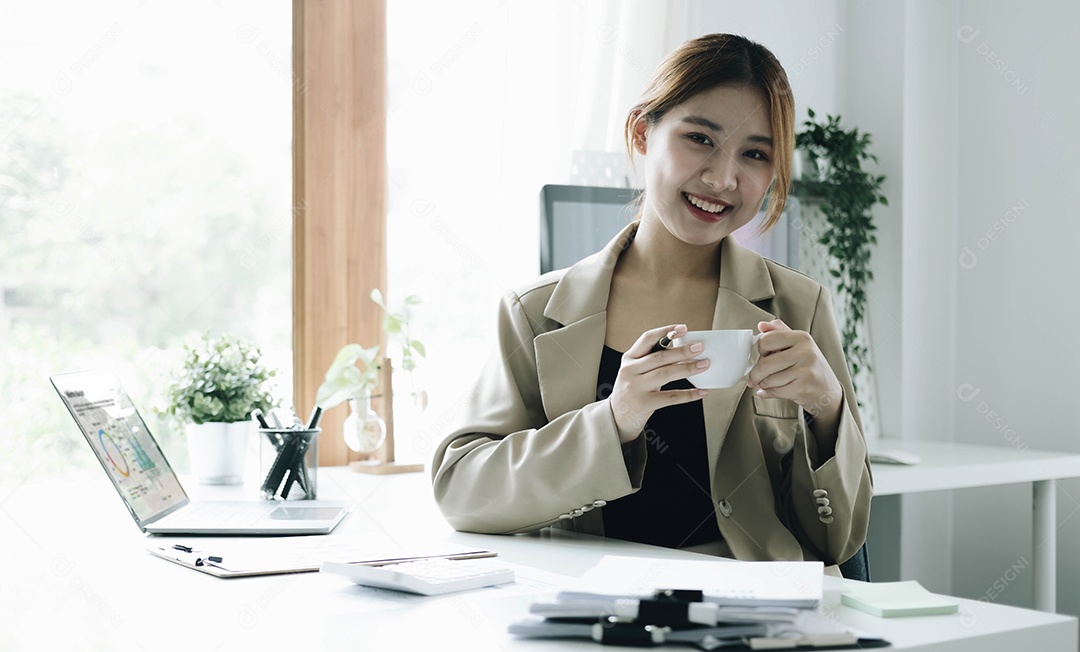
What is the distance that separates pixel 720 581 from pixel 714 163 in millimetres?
764

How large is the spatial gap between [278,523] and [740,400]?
0.64m

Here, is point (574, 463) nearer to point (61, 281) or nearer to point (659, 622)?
point (659, 622)

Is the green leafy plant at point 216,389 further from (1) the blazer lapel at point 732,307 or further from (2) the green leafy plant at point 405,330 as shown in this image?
(1) the blazer lapel at point 732,307

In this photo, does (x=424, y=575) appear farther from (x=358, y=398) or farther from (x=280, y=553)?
(x=358, y=398)

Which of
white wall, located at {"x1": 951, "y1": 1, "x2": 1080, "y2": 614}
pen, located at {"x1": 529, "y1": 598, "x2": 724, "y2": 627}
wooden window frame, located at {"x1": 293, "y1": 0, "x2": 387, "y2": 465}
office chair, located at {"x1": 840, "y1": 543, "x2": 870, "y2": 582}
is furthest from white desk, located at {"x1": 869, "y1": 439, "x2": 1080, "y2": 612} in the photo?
pen, located at {"x1": 529, "y1": 598, "x2": 724, "y2": 627}

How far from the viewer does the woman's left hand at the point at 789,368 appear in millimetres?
1174

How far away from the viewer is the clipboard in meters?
1.04

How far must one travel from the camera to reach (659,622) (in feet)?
2.50

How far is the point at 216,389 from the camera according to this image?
6.32 ft

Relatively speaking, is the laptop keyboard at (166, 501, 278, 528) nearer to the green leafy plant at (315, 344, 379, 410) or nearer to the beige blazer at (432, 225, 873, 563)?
the beige blazer at (432, 225, 873, 563)

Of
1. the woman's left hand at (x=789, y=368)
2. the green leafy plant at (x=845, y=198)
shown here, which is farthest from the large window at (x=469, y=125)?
the woman's left hand at (x=789, y=368)

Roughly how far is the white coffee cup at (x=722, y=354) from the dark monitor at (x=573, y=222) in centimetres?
85

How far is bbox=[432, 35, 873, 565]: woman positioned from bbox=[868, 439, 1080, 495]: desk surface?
797mm

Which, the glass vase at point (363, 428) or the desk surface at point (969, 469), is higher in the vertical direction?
the glass vase at point (363, 428)
